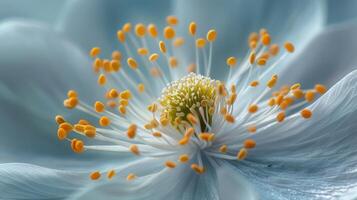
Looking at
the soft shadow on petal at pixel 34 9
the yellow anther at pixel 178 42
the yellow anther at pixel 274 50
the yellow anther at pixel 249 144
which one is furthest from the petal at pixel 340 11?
the soft shadow on petal at pixel 34 9

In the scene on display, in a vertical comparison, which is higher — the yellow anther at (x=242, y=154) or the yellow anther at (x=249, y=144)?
the yellow anther at (x=249, y=144)

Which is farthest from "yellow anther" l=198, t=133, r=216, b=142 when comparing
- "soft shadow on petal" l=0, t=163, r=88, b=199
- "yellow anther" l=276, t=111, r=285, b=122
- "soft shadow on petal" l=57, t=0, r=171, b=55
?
"soft shadow on petal" l=57, t=0, r=171, b=55

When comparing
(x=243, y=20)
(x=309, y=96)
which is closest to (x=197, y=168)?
(x=309, y=96)

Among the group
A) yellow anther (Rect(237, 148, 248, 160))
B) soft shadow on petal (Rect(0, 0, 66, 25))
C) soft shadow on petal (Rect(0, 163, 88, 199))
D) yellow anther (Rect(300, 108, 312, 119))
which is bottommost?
soft shadow on petal (Rect(0, 163, 88, 199))

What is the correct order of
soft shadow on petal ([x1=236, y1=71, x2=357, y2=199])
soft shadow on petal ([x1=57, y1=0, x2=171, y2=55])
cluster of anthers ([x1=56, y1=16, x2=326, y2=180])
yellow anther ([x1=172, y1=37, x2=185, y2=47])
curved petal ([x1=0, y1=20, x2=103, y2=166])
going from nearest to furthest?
soft shadow on petal ([x1=236, y1=71, x2=357, y2=199]) < cluster of anthers ([x1=56, y1=16, x2=326, y2=180]) < curved petal ([x1=0, y1=20, x2=103, y2=166]) < yellow anther ([x1=172, y1=37, x2=185, y2=47]) < soft shadow on petal ([x1=57, y1=0, x2=171, y2=55])

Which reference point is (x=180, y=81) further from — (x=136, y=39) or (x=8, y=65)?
(x=8, y=65)

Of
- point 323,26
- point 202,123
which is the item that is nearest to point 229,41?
point 323,26

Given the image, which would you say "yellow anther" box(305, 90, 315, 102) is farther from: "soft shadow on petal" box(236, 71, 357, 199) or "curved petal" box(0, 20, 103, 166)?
"curved petal" box(0, 20, 103, 166)

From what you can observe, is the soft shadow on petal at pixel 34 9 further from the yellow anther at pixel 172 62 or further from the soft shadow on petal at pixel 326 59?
the soft shadow on petal at pixel 326 59
